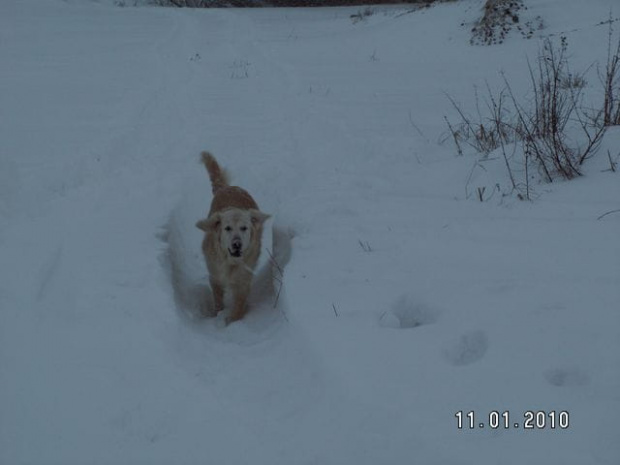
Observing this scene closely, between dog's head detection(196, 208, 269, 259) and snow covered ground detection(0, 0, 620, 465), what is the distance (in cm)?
38

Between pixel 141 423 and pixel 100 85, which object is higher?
pixel 100 85

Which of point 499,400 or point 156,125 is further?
point 156,125

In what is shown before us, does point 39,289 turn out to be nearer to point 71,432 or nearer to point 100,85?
point 71,432

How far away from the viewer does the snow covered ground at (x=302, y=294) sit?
8.09ft

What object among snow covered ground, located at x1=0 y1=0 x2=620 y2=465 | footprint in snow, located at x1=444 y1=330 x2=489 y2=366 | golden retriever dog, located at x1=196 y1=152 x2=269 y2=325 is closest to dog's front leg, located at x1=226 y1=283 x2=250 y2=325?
golden retriever dog, located at x1=196 y1=152 x2=269 y2=325

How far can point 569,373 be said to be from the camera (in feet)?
8.36

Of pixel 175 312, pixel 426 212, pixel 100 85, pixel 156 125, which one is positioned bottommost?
pixel 175 312

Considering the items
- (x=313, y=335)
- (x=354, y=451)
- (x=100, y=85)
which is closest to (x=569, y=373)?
(x=354, y=451)

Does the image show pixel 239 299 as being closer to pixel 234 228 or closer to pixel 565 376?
pixel 234 228

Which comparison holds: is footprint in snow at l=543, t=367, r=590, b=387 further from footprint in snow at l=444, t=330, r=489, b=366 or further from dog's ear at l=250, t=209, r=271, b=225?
dog's ear at l=250, t=209, r=271, b=225

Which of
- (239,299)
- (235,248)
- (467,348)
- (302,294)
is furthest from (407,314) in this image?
(239,299)

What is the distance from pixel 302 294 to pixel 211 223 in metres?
1.19

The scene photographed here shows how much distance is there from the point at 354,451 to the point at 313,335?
0.88 metres

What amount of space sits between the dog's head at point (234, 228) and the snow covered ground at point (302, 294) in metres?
0.38
